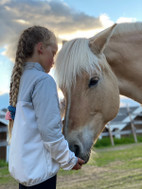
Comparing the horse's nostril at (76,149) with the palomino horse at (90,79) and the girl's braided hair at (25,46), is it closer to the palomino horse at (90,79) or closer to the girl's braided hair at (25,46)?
the palomino horse at (90,79)

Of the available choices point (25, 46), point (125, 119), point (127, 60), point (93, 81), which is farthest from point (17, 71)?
point (125, 119)

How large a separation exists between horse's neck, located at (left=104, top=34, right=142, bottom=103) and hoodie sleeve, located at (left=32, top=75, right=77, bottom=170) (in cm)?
80

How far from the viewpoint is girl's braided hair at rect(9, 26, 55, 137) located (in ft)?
4.61

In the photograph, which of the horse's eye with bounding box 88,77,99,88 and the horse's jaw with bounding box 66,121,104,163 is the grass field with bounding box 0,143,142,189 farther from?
the horse's eye with bounding box 88,77,99,88

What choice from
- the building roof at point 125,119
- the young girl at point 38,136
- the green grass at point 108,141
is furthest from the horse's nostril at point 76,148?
the building roof at point 125,119

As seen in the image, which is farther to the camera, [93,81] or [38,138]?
[93,81]

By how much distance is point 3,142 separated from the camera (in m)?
6.47

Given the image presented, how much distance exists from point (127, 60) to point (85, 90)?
22.6 inches

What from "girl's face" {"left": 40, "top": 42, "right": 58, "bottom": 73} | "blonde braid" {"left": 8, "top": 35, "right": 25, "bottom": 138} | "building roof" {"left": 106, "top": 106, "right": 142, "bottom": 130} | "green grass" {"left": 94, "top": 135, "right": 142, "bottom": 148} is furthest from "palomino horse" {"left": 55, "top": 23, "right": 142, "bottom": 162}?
"building roof" {"left": 106, "top": 106, "right": 142, "bottom": 130}

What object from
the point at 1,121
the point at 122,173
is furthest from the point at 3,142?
the point at 122,173

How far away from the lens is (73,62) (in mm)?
1640

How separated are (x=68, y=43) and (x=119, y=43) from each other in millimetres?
468

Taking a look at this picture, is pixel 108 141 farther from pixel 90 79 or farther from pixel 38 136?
pixel 38 136

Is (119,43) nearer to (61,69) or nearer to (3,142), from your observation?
(61,69)
